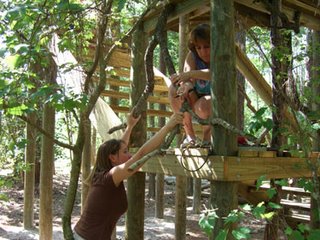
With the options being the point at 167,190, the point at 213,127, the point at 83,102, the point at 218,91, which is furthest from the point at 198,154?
the point at 167,190

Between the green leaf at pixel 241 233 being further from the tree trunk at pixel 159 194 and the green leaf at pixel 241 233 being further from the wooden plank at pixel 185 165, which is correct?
the tree trunk at pixel 159 194

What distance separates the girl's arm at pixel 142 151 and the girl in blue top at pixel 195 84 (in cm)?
14

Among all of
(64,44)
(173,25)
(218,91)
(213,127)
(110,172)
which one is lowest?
(110,172)

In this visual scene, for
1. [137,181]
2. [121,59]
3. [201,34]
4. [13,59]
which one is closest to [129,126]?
[137,181]

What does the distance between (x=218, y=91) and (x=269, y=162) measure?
76 cm

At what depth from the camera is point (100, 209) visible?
320 centimetres

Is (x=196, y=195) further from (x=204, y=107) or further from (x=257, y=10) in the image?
(x=204, y=107)

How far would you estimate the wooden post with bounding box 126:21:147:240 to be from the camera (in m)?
4.20

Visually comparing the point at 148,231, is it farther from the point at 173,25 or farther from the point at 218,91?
the point at 218,91

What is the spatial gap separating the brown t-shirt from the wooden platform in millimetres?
523

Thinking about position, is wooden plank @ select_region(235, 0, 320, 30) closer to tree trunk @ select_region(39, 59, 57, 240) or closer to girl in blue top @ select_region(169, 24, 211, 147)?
girl in blue top @ select_region(169, 24, 211, 147)

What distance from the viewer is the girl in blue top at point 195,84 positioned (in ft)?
10.6

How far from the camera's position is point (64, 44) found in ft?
12.9

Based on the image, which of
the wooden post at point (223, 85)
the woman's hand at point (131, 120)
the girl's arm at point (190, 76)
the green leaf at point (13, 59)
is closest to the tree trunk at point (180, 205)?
the woman's hand at point (131, 120)
